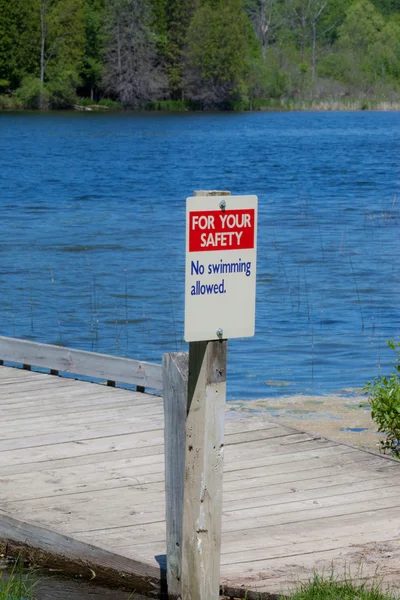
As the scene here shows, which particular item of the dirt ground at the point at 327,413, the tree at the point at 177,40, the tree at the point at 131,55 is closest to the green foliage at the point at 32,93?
the tree at the point at 131,55

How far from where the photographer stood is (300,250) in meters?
19.8

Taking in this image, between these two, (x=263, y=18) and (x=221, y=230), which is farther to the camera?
(x=263, y=18)

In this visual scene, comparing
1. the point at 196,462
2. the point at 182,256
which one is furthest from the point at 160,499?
the point at 182,256

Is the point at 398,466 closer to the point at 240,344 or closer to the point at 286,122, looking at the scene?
the point at 240,344

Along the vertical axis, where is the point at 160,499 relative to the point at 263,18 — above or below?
below

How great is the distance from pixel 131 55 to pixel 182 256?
83071 mm

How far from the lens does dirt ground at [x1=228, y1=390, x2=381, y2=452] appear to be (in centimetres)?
853

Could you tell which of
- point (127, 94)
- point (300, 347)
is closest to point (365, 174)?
point (300, 347)

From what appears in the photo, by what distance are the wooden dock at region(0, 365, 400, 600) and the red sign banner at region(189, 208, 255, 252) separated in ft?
4.59

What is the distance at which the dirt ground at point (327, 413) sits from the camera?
8531 millimetres

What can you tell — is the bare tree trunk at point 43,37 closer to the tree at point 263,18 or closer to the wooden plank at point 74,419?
the tree at point 263,18

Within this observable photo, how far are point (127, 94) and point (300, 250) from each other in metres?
80.7

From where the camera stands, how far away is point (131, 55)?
99.4 meters

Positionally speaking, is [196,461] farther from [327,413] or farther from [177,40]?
[177,40]
